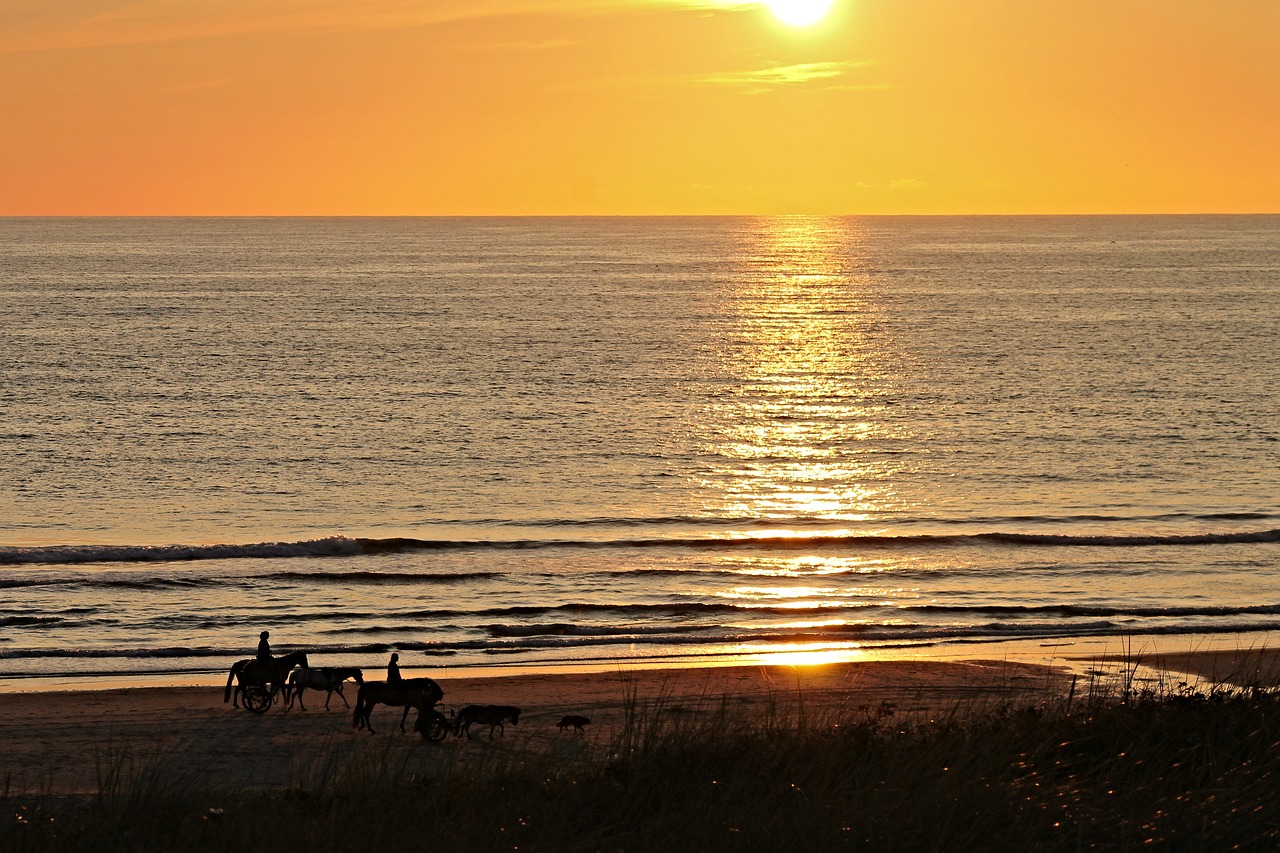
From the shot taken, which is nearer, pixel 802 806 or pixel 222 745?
pixel 802 806

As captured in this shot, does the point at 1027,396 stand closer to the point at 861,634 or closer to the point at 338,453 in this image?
the point at 338,453

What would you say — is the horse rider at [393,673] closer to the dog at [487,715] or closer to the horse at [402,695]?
the horse at [402,695]

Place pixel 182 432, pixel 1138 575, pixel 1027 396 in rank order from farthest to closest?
pixel 1027 396 → pixel 182 432 → pixel 1138 575

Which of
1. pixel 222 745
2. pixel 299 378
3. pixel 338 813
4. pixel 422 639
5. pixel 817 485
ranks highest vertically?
pixel 299 378

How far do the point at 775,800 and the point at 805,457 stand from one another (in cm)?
3840

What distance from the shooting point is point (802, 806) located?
754 centimetres

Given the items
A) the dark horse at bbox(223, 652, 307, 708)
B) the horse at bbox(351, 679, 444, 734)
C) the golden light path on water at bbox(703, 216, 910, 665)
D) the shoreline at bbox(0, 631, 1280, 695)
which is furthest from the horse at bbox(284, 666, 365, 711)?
the golden light path on water at bbox(703, 216, 910, 665)

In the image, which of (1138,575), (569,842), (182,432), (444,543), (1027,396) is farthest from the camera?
(1027,396)

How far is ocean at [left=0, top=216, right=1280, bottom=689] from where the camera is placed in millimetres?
25984

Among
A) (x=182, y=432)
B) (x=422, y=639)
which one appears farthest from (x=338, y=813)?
(x=182, y=432)

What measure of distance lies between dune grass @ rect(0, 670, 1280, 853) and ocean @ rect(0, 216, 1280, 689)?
1425cm

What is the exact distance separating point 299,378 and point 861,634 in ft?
157

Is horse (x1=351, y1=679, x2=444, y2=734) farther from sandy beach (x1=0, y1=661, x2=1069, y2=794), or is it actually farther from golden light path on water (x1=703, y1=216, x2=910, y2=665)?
golden light path on water (x1=703, y1=216, x2=910, y2=665)

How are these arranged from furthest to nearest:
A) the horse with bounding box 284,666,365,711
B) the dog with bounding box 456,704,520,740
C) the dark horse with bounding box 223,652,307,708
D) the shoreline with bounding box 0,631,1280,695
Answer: the shoreline with bounding box 0,631,1280,695 < the dark horse with bounding box 223,652,307,708 < the horse with bounding box 284,666,365,711 < the dog with bounding box 456,704,520,740
